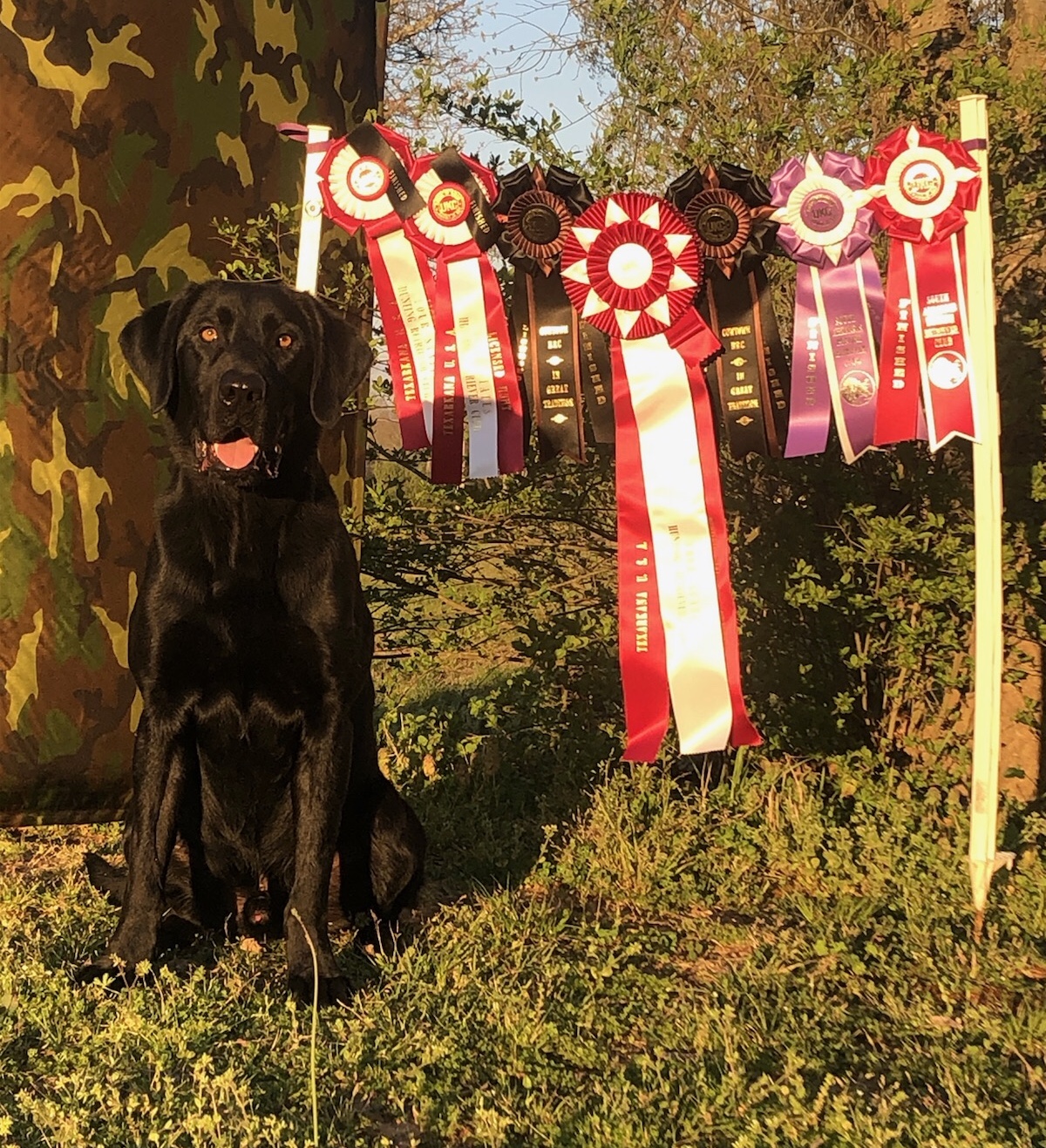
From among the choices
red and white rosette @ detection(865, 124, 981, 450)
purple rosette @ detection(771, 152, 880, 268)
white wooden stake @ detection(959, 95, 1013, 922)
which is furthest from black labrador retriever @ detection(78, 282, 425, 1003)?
white wooden stake @ detection(959, 95, 1013, 922)

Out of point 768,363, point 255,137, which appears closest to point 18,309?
point 255,137

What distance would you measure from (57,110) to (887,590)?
2.96m

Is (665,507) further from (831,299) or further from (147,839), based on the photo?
(147,839)

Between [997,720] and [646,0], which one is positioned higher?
[646,0]

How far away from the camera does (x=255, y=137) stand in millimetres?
3840

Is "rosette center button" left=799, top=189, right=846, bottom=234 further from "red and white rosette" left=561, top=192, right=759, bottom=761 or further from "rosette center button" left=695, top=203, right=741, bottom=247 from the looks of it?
"red and white rosette" left=561, top=192, right=759, bottom=761

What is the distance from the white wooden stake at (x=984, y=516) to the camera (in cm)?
286

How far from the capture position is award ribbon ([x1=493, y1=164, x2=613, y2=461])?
3.11 m

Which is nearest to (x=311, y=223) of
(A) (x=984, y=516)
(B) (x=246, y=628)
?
(B) (x=246, y=628)

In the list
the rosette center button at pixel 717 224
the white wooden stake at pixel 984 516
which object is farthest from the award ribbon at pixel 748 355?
the white wooden stake at pixel 984 516

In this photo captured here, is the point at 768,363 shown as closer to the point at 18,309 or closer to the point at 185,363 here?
the point at 185,363

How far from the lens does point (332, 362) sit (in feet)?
9.39

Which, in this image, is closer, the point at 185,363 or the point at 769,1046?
the point at 769,1046

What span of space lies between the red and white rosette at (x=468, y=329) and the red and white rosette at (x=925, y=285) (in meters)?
1.02
